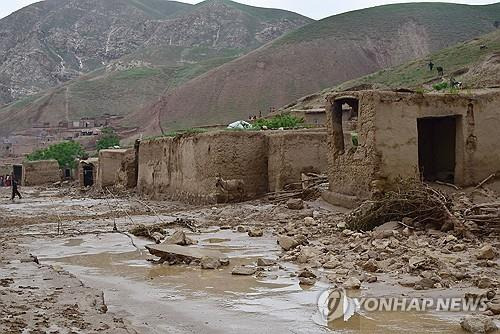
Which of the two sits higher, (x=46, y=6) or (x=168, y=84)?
(x=46, y=6)

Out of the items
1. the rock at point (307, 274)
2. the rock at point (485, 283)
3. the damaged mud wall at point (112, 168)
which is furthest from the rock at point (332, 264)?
the damaged mud wall at point (112, 168)

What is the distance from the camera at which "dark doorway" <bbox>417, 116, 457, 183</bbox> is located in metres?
12.8

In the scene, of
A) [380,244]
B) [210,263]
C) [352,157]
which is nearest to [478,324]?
[380,244]

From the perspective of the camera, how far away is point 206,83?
70.3 meters

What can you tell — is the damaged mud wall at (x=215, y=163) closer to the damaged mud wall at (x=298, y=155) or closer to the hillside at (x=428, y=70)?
the damaged mud wall at (x=298, y=155)

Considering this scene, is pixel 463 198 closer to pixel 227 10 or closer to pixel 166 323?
pixel 166 323

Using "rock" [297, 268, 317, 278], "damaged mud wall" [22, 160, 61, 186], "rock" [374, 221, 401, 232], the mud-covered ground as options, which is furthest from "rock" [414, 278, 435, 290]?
"damaged mud wall" [22, 160, 61, 186]

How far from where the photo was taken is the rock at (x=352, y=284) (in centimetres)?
636

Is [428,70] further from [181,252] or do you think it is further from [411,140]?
[181,252]

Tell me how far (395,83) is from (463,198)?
33.4 meters

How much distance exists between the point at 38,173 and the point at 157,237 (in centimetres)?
2951

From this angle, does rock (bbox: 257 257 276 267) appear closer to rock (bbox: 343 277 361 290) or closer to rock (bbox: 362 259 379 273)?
rock (bbox: 362 259 379 273)

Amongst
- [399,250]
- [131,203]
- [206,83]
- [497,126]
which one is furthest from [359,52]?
[399,250]

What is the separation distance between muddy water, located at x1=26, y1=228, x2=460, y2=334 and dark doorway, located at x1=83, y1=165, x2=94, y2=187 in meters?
24.1
